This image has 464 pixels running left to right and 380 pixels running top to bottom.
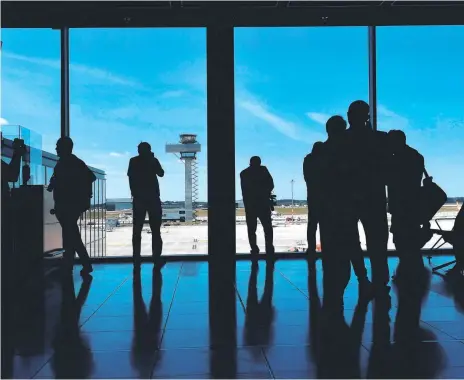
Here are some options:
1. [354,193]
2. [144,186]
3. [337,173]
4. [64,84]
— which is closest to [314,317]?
[354,193]

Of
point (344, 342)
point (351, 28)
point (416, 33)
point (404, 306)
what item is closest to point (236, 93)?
point (351, 28)

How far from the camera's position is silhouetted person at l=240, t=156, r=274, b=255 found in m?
6.07

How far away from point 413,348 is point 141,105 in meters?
5.41

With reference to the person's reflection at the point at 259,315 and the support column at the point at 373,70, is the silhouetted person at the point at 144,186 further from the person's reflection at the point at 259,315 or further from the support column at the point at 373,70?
the support column at the point at 373,70

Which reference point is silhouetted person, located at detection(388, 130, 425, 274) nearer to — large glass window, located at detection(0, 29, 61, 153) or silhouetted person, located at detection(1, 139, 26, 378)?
silhouetted person, located at detection(1, 139, 26, 378)

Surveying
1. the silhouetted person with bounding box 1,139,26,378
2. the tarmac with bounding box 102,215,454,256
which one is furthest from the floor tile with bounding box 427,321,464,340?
the tarmac with bounding box 102,215,454,256

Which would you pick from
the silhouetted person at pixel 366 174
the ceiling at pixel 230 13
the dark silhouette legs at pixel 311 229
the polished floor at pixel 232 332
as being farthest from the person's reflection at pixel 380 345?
the ceiling at pixel 230 13

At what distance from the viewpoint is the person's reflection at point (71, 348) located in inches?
89.2

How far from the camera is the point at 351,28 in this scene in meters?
6.83

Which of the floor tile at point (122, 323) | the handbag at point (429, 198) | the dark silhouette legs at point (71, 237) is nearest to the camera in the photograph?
the floor tile at point (122, 323)

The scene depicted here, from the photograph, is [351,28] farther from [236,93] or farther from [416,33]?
[236,93]

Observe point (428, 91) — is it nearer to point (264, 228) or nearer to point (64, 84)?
point (264, 228)

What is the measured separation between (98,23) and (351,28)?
3.54 metres

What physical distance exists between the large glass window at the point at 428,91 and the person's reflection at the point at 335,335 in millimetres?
3753
